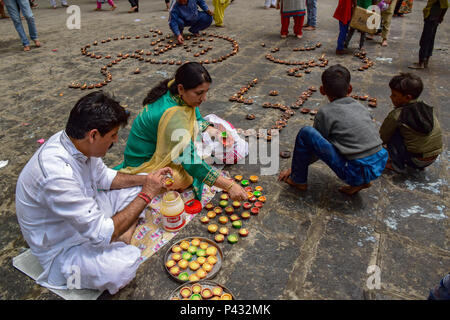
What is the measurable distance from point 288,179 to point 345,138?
676mm

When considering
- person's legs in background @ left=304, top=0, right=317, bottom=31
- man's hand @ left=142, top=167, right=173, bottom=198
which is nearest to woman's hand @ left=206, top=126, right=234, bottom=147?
man's hand @ left=142, top=167, right=173, bottom=198

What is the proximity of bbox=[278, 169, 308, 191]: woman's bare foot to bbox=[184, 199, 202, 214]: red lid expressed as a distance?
0.86m

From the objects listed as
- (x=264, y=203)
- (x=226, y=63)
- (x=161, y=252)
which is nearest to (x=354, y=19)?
(x=226, y=63)

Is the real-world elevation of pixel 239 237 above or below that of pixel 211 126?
below

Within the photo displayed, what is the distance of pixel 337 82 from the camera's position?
Result: 253cm

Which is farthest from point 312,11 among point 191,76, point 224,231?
point 224,231

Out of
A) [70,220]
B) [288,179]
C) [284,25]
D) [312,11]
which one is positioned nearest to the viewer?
[70,220]

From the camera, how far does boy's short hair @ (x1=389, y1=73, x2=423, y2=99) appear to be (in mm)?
2777

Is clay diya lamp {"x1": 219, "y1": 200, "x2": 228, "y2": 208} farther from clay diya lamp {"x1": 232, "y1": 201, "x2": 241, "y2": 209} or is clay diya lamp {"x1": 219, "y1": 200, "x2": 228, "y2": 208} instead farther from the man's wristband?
the man's wristband

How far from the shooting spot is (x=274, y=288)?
2008 mm

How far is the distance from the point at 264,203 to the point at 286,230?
375 millimetres

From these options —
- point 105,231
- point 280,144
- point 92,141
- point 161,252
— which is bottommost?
point 161,252

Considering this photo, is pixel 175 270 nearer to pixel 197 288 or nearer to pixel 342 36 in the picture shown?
pixel 197 288

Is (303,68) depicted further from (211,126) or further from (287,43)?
(211,126)
